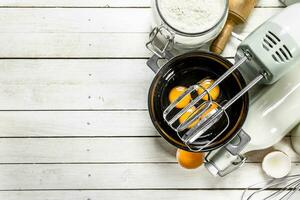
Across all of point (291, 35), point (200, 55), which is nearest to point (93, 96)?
point (200, 55)

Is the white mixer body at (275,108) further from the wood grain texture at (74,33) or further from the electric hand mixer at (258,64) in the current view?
the wood grain texture at (74,33)

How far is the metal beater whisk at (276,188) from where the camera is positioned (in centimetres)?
86

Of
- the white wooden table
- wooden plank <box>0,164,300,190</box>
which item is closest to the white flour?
the white wooden table

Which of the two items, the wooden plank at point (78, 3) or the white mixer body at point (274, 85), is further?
the wooden plank at point (78, 3)

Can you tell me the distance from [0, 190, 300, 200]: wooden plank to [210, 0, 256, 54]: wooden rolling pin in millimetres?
237

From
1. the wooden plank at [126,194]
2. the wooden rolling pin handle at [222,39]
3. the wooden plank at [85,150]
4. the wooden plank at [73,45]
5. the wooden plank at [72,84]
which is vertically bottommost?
the wooden plank at [126,194]

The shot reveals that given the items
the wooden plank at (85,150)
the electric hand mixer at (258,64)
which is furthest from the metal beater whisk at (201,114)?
the wooden plank at (85,150)

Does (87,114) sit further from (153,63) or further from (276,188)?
(276,188)

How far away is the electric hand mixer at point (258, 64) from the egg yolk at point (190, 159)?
53 millimetres

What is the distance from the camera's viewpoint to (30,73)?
2.90ft

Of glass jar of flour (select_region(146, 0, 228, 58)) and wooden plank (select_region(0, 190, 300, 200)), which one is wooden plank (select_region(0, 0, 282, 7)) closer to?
glass jar of flour (select_region(146, 0, 228, 58))

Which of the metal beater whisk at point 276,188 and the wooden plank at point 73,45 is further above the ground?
the wooden plank at point 73,45

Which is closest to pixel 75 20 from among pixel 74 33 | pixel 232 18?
pixel 74 33

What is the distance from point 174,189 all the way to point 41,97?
272 millimetres
